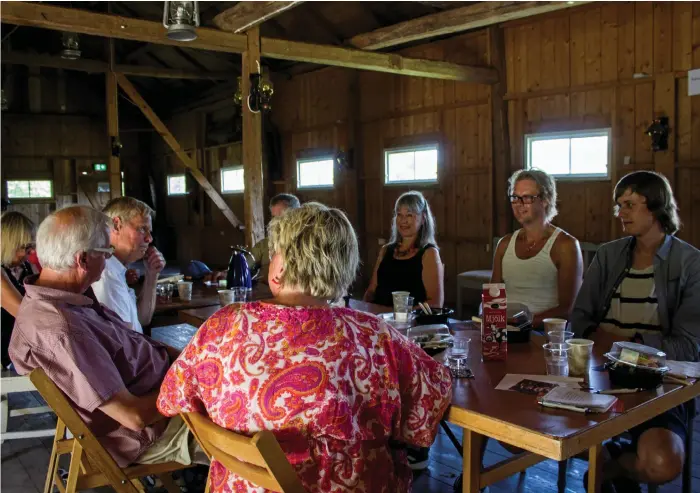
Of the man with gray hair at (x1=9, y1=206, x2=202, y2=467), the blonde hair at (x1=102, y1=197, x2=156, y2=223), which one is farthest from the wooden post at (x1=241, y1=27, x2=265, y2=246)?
the man with gray hair at (x1=9, y1=206, x2=202, y2=467)

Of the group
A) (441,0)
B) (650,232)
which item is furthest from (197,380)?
(441,0)

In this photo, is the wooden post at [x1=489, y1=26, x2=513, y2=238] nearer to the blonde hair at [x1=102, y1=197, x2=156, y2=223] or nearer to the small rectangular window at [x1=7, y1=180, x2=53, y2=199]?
the blonde hair at [x1=102, y1=197, x2=156, y2=223]

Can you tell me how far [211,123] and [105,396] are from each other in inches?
444

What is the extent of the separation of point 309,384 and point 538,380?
29.7 inches

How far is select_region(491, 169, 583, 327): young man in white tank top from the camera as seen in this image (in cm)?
307

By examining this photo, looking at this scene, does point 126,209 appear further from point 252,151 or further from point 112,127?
point 112,127

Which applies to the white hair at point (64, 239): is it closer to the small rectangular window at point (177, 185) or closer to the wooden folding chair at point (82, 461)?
the wooden folding chair at point (82, 461)

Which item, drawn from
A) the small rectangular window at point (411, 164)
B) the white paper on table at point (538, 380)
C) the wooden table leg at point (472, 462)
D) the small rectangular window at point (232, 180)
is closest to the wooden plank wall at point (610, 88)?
the small rectangular window at point (411, 164)

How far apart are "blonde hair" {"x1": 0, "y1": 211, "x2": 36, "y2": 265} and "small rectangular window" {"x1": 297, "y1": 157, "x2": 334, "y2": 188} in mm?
6245

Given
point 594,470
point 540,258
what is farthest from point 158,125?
point 594,470

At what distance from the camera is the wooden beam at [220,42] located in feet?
14.4

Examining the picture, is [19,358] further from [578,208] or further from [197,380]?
[578,208]

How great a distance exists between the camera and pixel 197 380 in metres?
1.59

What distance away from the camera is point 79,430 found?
72.6 inches
